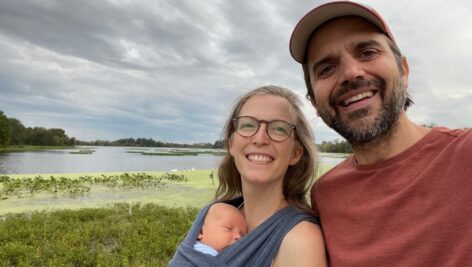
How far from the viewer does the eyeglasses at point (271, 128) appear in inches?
76.9

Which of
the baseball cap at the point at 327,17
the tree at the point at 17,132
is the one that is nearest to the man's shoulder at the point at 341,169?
the baseball cap at the point at 327,17

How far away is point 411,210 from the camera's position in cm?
152

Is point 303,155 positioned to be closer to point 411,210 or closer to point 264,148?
point 264,148

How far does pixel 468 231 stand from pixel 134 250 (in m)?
4.55

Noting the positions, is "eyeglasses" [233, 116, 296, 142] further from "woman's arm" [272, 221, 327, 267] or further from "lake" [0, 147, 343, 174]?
"lake" [0, 147, 343, 174]

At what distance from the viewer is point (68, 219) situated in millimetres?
7008

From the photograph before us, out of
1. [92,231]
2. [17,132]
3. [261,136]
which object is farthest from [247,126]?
[17,132]

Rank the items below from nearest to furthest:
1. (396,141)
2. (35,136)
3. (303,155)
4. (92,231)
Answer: (396,141) < (303,155) < (92,231) < (35,136)

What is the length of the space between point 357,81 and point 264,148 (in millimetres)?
549

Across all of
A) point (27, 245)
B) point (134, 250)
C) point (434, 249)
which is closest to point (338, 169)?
point (434, 249)

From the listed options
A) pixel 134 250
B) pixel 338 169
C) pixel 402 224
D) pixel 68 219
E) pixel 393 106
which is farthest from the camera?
pixel 68 219

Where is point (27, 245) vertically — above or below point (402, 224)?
below

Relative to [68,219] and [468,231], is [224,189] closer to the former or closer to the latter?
[468,231]

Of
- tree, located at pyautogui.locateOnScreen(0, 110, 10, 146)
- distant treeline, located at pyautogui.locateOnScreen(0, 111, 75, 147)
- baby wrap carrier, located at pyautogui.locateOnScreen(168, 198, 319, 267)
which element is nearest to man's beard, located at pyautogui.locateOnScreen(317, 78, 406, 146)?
baby wrap carrier, located at pyautogui.locateOnScreen(168, 198, 319, 267)
